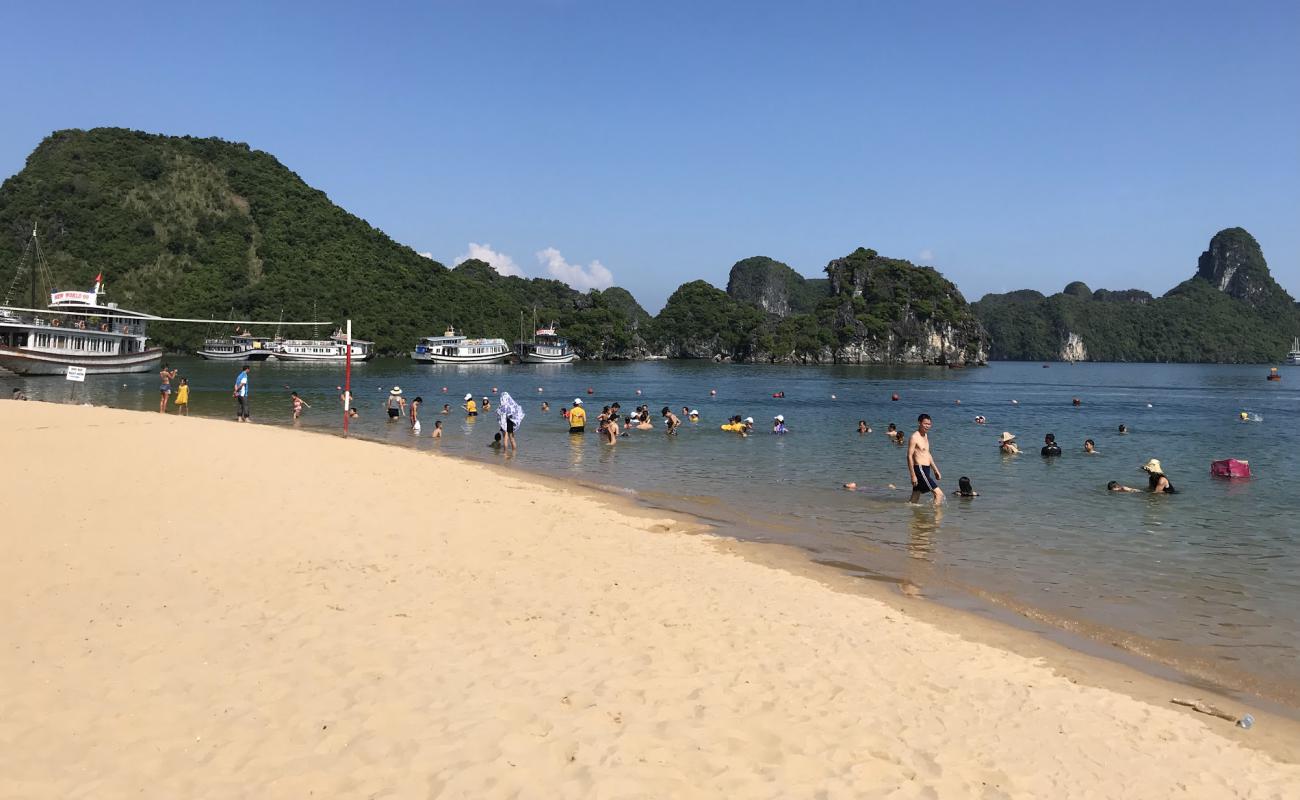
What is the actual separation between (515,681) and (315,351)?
4615 inches

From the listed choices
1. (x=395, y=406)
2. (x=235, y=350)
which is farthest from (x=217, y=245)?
(x=395, y=406)

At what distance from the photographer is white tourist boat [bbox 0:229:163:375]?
187 feet

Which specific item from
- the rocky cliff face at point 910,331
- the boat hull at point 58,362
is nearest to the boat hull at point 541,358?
the boat hull at point 58,362

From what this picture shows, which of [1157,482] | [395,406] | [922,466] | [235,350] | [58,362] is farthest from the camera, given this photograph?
[235,350]

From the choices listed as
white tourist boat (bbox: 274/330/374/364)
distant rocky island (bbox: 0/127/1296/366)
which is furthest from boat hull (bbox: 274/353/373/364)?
distant rocky island (bbox: 0/127/1296/366)

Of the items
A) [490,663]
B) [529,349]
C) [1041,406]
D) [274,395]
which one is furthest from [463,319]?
[490,663]

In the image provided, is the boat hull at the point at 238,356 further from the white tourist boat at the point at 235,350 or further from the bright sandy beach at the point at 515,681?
the bright sandy beach at the point at 515,681

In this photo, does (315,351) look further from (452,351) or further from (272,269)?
(272,269)

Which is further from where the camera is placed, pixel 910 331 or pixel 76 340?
pixel 910 331

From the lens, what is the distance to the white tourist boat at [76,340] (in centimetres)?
5693

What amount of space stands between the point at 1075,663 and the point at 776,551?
5.29 m

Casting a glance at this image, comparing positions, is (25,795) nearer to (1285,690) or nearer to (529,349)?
(1285,690)

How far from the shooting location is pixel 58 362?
192 feet

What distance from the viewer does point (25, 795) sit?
458 cm
